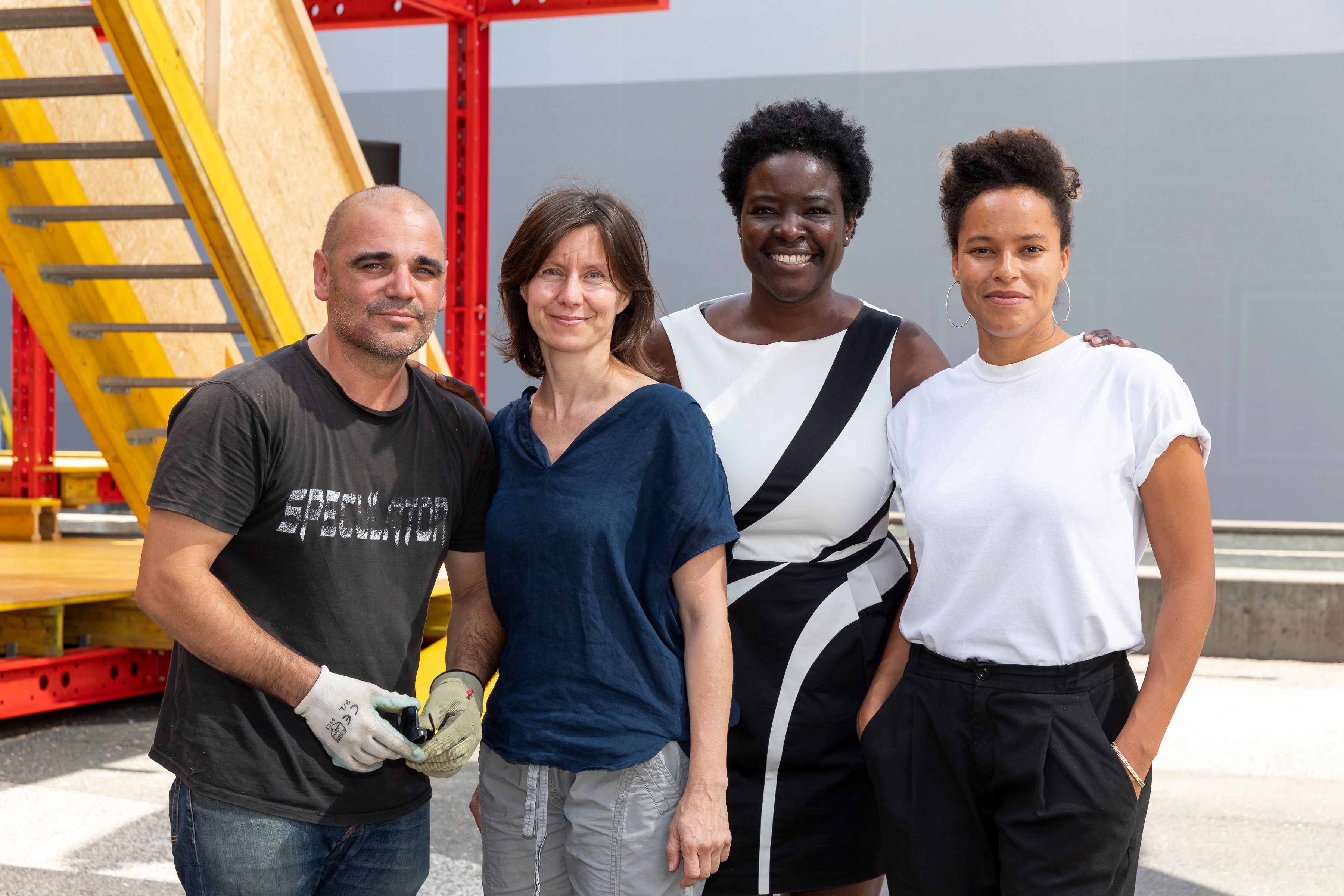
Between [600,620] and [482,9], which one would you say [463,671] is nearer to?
[600,620]

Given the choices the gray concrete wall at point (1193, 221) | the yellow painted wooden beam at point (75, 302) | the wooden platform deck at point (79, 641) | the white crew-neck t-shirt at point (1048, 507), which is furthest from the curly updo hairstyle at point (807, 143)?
the gray concrete wall at point (1193, 221)

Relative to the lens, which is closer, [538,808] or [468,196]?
[538,808]

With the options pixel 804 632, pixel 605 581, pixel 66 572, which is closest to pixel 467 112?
pixel 66 572

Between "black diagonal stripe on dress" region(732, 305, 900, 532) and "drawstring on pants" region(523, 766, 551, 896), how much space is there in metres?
0.68

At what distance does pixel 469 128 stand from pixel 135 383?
10.6ft

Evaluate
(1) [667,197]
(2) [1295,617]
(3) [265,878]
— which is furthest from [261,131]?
(1) [667,197]

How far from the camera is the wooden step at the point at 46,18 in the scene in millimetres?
5035

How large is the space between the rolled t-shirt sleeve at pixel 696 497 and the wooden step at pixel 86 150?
3.89 m

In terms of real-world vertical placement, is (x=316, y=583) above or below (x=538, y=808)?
above

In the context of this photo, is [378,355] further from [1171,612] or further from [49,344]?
[49,344]

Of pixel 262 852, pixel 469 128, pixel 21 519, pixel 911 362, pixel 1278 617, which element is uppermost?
pixel 469 128

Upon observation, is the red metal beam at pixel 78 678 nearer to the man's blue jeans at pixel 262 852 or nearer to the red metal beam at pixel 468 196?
the red metal beam at pixel 468 196

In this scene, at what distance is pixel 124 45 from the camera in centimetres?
480

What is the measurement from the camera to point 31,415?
934cm
